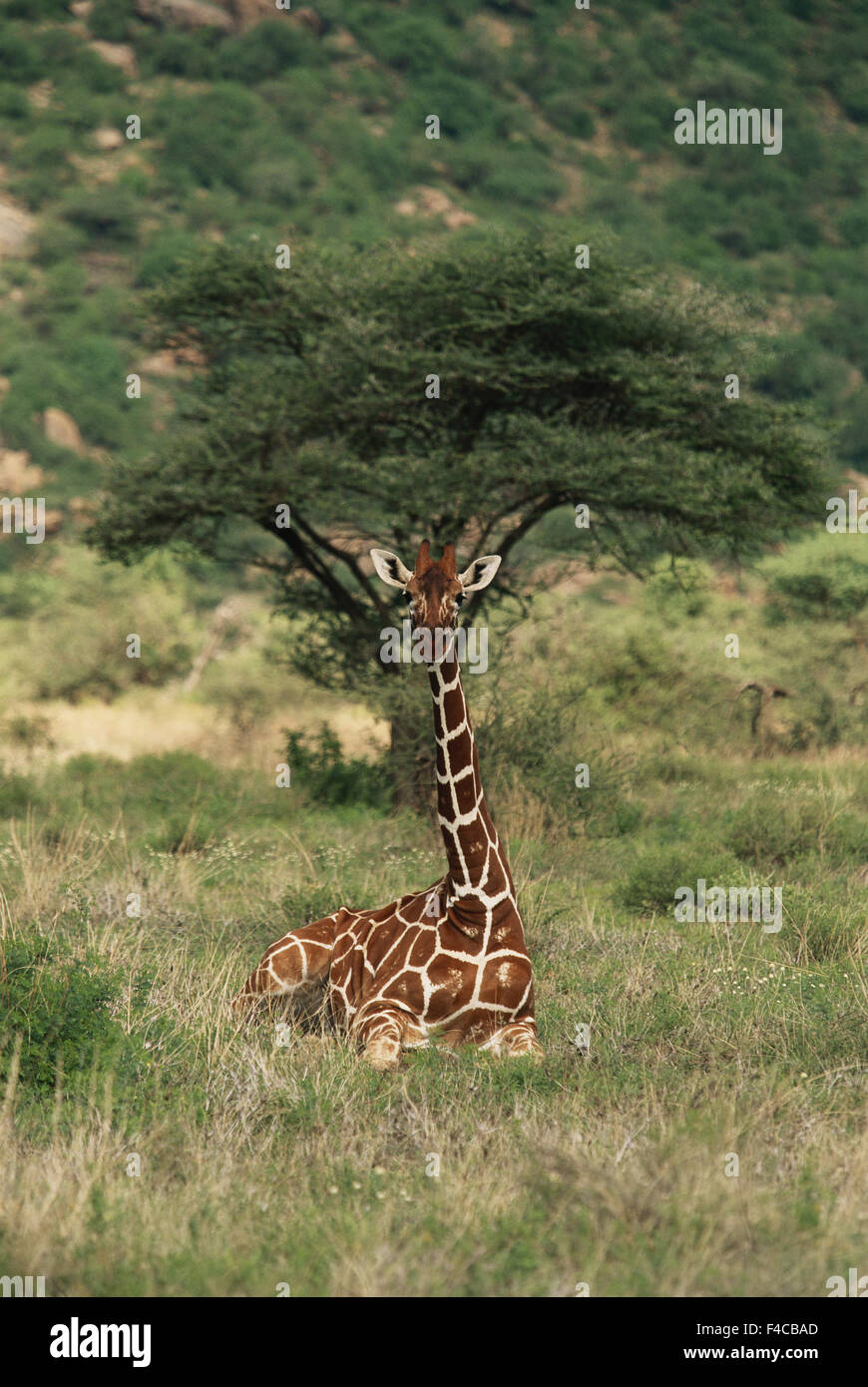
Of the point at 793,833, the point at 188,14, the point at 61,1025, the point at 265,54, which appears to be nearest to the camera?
the point at 61,1025

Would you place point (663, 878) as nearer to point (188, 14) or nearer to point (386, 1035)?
point (386, 1035)

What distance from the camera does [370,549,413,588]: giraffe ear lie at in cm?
546

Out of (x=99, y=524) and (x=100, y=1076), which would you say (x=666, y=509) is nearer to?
(x=99, y=524)

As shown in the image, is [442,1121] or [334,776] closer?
[442,1121]

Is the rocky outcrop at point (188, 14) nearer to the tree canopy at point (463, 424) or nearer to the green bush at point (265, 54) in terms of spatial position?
the green bush at point (265, 54)

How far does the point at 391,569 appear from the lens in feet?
18.4

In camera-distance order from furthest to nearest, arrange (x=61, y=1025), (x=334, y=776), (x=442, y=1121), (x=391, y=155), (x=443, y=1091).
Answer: (x=391, y=155)
(x=334, y=776)
(x=61, y=1025)
(x=443, y=1091)
(x=442, y=1121)

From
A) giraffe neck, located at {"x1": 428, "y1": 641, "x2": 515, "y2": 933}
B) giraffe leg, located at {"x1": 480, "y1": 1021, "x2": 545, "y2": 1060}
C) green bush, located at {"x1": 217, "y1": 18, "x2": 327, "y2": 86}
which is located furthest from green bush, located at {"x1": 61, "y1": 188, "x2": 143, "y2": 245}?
giraffe leg, located at {"x1": 480, "y1": 1021, "x2": 545, "y2": 1060}

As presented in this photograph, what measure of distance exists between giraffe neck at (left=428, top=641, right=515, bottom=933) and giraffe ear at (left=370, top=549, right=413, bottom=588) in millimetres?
390

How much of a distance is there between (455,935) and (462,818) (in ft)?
1.52

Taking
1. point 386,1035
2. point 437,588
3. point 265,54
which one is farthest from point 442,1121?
point 265,54

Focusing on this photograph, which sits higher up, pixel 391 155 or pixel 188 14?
pixel 188 14

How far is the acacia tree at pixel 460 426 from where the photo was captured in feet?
43.0

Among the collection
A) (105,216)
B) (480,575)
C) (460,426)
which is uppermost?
(105,216)
